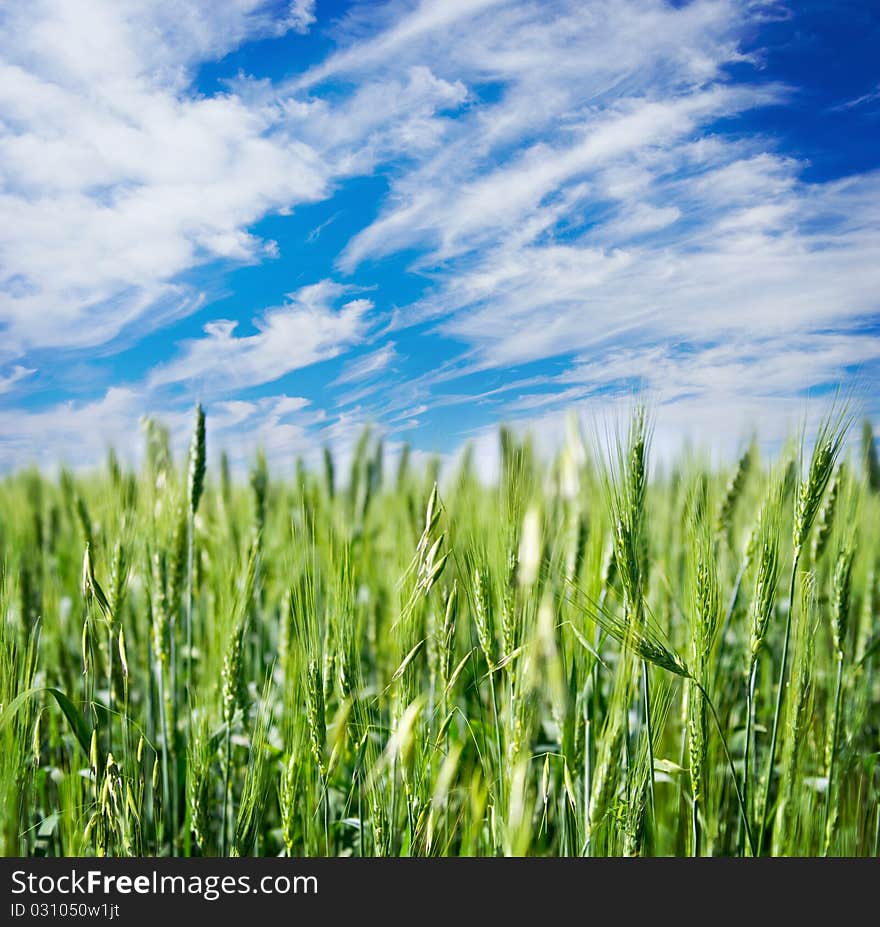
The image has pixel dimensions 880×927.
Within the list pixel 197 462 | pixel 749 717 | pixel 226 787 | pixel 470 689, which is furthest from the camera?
pixel 470 689

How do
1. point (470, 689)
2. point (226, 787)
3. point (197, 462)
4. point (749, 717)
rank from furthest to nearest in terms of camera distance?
point (470, 689) < point (197, 462) < point (226, 787) < point (749, 717)

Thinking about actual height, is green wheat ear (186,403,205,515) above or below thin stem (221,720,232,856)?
above

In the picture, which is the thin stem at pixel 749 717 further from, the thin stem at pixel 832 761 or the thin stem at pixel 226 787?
the thin stem at pixel 226 787

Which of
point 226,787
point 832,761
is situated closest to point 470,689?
point 226,787

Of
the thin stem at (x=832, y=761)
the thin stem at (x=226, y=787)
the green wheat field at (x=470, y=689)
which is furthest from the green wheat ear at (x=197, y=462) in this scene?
the thin stem at (x=832, y=761)

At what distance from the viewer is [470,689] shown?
4.74 feet

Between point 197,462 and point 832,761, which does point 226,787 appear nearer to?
point 197,462

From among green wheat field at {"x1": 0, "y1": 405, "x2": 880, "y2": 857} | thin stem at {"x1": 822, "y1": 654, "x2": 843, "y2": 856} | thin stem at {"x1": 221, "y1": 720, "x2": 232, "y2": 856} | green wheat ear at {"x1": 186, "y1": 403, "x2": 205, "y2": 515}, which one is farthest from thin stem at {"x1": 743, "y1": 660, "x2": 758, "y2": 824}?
green wheat ear at {"x1": 186, "y1": 403, "x2": 205, "y2": 515}

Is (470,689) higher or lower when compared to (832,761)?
higher

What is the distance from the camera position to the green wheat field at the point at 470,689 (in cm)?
98

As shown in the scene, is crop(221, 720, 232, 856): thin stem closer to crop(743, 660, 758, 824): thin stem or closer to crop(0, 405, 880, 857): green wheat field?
crop(0, 405, 880, 857): green wheat field

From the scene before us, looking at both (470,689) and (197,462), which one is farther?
(470,689)

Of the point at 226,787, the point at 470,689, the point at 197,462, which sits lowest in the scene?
the point at 226,787

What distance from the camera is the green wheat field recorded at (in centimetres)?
98
